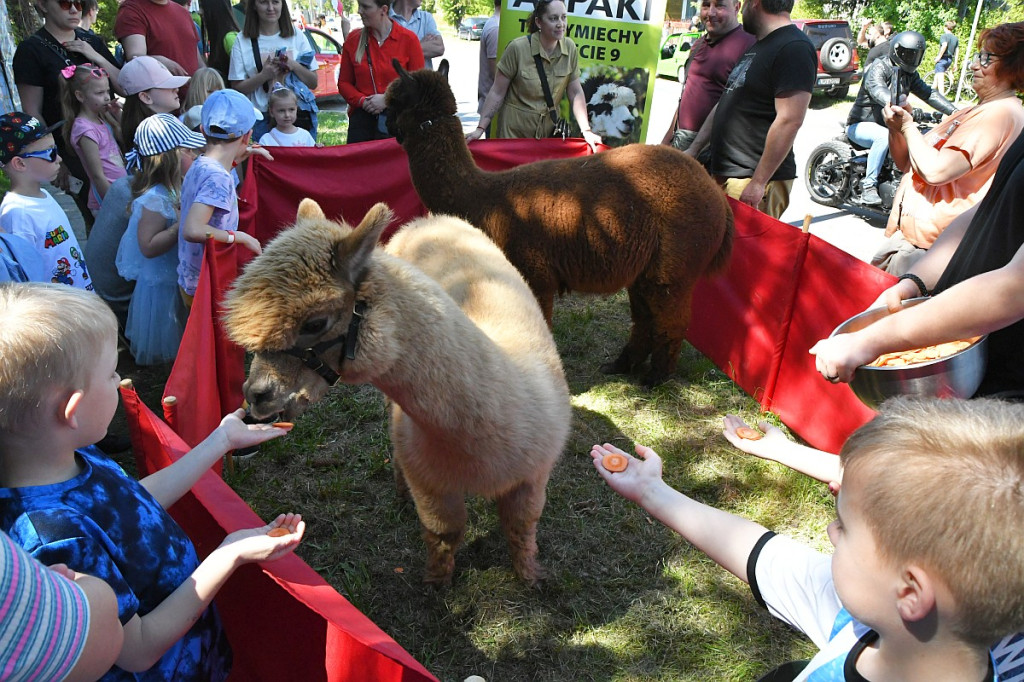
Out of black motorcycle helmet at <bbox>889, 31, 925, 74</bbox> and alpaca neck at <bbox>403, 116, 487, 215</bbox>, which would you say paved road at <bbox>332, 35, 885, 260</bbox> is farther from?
alpaca neck at <bbox>403, 116, 487, 215</bbox>

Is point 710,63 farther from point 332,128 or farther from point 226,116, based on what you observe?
point 332,128

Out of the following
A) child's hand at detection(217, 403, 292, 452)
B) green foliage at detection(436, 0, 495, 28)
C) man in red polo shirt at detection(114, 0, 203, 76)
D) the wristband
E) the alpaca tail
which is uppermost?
green foliage at detection(436, 0, 495, 28)

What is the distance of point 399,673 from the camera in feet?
3.97

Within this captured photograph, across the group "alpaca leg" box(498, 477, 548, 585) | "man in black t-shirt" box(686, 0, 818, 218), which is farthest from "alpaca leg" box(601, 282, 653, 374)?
"alpaca leg" box(498, 477, 548, 585)

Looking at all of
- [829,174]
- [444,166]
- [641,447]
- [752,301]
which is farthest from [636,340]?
[829,174]

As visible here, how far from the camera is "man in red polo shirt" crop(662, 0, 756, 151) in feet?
17.2

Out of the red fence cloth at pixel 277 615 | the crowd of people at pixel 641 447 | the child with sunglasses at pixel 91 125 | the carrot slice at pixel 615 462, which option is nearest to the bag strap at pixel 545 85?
the crowd of people at pixel 641 447

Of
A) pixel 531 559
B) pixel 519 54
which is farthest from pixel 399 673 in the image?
pixel 519 54

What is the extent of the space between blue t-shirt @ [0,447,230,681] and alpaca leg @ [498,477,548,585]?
A: 4.17 feet

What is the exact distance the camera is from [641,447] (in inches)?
65.2

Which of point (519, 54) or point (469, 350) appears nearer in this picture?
point (469, 350)

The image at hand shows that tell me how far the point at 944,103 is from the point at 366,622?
10425 mm

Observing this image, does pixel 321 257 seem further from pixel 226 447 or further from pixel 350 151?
pixel 350 151

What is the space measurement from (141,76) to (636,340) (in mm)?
3871
